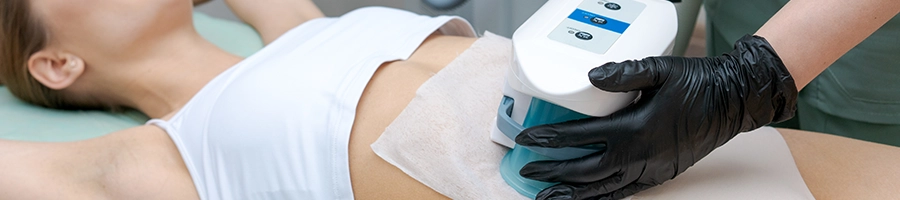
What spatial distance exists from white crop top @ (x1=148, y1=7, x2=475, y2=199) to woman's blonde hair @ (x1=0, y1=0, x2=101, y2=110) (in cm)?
27

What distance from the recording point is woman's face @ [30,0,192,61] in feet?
3.35

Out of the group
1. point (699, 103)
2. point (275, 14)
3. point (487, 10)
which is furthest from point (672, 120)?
point (275, 14)

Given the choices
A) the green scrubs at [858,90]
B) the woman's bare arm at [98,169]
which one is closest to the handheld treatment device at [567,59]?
the green scrubs at [858,90]

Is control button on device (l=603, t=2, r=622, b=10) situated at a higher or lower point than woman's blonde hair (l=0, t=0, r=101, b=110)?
higher

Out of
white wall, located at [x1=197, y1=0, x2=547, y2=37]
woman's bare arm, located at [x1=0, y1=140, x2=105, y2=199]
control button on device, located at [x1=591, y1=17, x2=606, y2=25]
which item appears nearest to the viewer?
control button on device, located at [x1=591, y1=17, x2=606, y2=25]

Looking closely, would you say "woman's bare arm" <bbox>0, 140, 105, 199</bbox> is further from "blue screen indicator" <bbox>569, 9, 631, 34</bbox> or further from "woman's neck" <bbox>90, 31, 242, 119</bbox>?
"blue screen indicator" <bbox>569, 9, 631, 34</bbox>

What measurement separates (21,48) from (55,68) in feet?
0.19

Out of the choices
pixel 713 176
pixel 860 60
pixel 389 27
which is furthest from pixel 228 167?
pixel 860 60

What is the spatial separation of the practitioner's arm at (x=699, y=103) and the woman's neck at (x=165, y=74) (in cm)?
67

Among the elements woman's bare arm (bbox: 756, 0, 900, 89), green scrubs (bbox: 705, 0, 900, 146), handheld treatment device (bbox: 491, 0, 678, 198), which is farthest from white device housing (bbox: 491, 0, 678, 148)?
green scrubs (bbox: 705, 0, 900, 146)

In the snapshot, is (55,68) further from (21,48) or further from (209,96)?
(209,96)

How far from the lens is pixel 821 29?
27.7 inches

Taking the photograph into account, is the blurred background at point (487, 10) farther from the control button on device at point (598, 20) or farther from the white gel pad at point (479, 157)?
the control button on device at point (598, 20)

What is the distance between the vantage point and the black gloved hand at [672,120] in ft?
2.23
